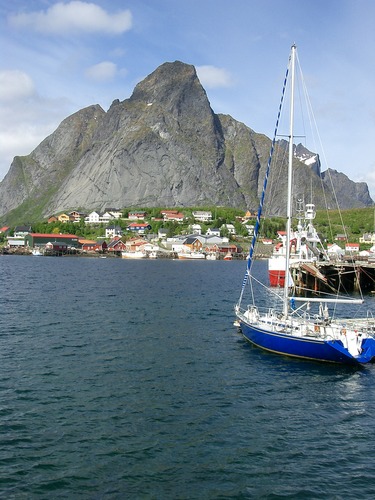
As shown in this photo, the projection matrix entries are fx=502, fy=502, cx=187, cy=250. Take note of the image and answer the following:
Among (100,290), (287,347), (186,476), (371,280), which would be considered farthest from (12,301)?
(371,280)

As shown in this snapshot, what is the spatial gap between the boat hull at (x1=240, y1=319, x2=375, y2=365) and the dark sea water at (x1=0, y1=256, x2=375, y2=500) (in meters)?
0.61

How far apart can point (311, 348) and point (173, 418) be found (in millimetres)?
11922

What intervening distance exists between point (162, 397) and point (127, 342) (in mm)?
11899

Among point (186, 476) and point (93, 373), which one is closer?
point (186, 476)

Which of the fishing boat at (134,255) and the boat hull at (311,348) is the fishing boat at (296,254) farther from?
the fishing boat at (134,255)

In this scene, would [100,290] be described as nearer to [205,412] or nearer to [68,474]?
[205,412]

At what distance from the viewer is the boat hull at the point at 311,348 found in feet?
96.7

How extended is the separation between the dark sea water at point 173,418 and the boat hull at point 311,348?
614 mm

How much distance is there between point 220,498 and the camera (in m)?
15.4

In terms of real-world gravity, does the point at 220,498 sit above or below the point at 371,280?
below

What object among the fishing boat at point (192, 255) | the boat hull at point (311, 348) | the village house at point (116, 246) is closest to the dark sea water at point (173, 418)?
the boat hull at point (311, 348)

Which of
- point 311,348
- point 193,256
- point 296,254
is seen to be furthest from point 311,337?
point 193,256

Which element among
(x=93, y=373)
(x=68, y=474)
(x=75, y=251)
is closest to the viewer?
(x=68, y=474)

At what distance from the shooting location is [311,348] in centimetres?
3030
